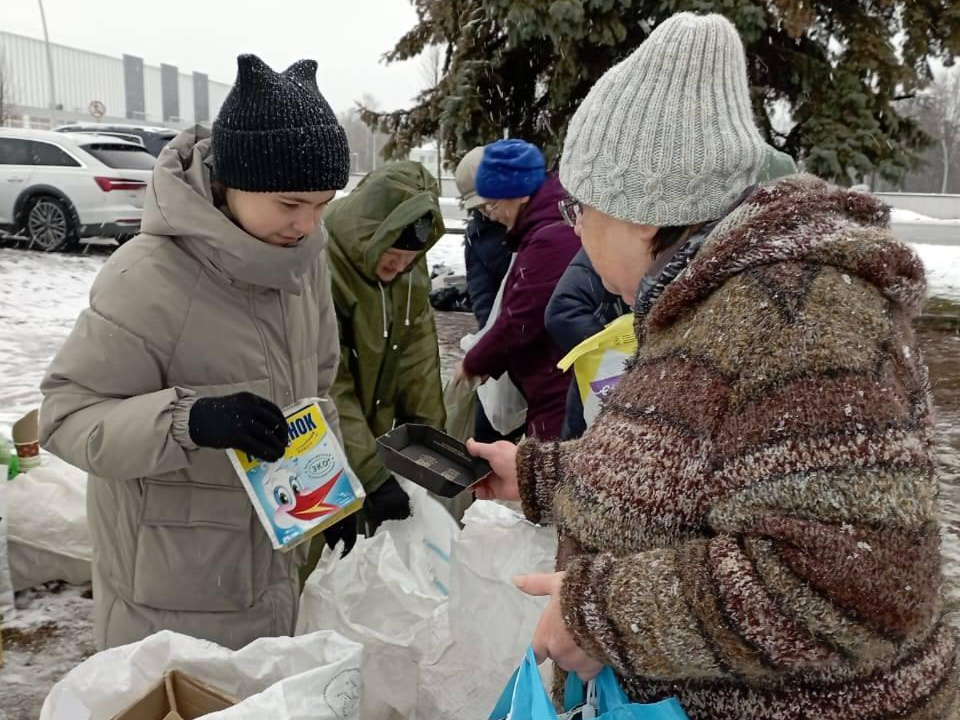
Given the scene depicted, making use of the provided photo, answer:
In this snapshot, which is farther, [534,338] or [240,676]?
[534,338]

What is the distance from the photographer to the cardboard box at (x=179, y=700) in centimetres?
156

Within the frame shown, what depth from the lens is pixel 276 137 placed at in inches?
66.9

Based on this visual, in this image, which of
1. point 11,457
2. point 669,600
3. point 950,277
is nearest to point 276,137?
point 669,600

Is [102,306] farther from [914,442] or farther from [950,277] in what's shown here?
[950,277]

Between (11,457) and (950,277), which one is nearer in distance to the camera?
(11,457)

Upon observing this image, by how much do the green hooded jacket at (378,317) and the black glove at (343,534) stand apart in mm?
176

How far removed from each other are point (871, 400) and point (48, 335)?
782 centimetres

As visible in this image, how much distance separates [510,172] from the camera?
365cm

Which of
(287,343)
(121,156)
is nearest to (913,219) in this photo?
(121,156)

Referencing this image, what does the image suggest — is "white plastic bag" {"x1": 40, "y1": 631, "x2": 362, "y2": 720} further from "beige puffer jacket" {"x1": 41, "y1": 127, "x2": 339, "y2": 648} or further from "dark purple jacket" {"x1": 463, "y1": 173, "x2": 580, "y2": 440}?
"dark purple jacket" {"x1": 463, "y1": 173, "x2": 580, "y2": 440}

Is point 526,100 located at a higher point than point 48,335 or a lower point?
higher

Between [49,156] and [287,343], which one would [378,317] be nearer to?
[287,343]

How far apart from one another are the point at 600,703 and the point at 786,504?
466 millimetres

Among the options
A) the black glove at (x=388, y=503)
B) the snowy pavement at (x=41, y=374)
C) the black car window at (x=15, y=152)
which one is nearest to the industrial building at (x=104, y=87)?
the black car window at (x=15, y=152)
